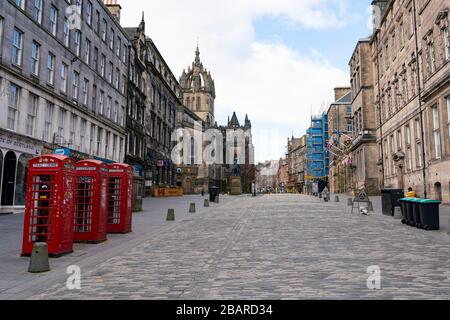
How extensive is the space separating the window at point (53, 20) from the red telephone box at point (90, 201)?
17.7 m

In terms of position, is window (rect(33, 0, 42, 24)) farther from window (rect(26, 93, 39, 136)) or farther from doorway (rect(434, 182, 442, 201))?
doorway (rect(434, 182, 442, 201))

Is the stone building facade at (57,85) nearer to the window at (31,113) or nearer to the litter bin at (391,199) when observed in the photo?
the window at (31,113)

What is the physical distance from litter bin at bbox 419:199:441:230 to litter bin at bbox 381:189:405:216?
5.40 m

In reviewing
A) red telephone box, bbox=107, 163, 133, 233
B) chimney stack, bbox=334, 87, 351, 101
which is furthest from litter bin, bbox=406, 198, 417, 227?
chimney stack, bbox=334, 87, 351, 101

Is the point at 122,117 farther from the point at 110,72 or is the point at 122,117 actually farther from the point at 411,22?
the point at 411,22

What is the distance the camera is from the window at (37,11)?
75.2 ft

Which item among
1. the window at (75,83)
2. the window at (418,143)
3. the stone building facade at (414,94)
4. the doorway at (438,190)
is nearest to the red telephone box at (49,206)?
the window at (75,83)

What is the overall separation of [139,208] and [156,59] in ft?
109

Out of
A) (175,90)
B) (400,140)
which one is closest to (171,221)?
(400,140)

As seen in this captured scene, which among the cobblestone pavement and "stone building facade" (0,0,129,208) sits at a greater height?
"stone building facade" (0,0,129,208)

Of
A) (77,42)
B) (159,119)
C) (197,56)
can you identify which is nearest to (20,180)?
(77,42)

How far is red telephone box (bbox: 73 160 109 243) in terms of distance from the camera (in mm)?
10828

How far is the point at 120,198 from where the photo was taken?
43.7 ft
